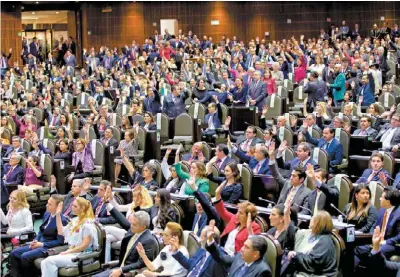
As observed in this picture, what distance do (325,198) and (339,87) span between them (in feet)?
24.0

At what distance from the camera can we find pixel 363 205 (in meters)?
6.68

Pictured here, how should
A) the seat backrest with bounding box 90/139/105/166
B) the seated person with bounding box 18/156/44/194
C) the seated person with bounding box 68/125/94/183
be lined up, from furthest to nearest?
the seat backrest with bounding box 90/139/105/166
the seated person with bounding box 68/125/94/183
the seated person with bounding box 18/156/44/194

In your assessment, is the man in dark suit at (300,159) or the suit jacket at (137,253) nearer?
the suit jacket at (137,253)

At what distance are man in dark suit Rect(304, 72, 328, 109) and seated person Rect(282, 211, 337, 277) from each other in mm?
8001

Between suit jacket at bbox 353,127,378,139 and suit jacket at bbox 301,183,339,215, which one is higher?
suit jacket at bbox 353,127,378,139

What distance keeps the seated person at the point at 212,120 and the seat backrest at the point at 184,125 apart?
276 millimetres

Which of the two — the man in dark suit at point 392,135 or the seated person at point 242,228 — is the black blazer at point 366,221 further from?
the man in dark suit at point 392,135

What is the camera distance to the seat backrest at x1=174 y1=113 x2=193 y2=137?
12258 millimetres

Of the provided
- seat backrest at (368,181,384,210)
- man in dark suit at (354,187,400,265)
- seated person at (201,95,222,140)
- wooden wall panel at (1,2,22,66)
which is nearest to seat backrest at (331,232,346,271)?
man in dark suit at (354,187,400,265)

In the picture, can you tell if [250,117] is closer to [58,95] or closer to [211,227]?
[58,95]

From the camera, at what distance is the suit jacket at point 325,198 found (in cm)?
691

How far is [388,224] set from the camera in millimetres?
6430

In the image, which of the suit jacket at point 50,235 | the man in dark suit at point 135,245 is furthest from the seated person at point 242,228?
the suit jacket at point 50,235

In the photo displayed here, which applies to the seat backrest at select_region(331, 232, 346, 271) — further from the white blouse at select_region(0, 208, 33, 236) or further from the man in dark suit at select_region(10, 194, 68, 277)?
the white blouse at select_region(0, 208, 33, 236)
